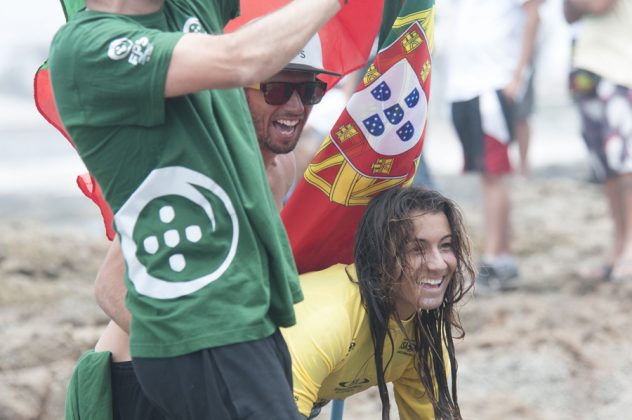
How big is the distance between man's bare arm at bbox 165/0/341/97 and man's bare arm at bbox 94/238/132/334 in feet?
1.95

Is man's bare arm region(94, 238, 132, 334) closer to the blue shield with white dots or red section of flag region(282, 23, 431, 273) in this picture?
red section of flag region(282, 23, 431, 273)

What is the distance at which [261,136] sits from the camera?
3088 millimetres

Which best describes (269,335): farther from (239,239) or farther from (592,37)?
(592,37)

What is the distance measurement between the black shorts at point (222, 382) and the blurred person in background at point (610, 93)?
3.96 m

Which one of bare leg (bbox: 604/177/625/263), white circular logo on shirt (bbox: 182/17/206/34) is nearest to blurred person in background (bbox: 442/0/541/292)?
bare leg (bbox: 604/177/625/263)

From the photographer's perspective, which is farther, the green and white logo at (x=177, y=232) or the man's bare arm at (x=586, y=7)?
the man's bare arm at (x=586, y=7)

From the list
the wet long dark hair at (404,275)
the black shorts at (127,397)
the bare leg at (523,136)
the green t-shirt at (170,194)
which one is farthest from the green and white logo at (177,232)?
the bare leg at (523,136)

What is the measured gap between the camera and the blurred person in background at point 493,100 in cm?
612

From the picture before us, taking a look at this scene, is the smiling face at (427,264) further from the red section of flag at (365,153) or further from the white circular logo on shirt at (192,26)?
the white circular logo on shirt at (192,26)

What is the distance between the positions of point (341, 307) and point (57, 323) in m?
2.61

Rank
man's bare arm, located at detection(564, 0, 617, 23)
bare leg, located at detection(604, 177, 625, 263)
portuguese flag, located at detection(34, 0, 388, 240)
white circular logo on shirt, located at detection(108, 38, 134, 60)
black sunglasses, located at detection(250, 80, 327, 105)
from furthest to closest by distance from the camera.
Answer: bare leg, located at detection(604, 177, 625, 263), man's bare arm, located at detection(564, 0, 617, 23), portuguese flag, located at detection(34, 0, 388, 240), black sunglasses, located at detection(250, 80, 327, 105), white circular logo on shirt, located at detection(108, 38, 134, 60)

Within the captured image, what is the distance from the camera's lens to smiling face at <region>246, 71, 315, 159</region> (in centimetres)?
306

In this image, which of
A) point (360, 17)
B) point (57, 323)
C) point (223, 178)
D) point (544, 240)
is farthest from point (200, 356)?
point (544, 240)

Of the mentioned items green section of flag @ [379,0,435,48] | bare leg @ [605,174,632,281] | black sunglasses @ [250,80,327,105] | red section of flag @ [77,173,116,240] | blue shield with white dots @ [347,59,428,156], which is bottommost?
bare leg @ [605,174,632,281]
